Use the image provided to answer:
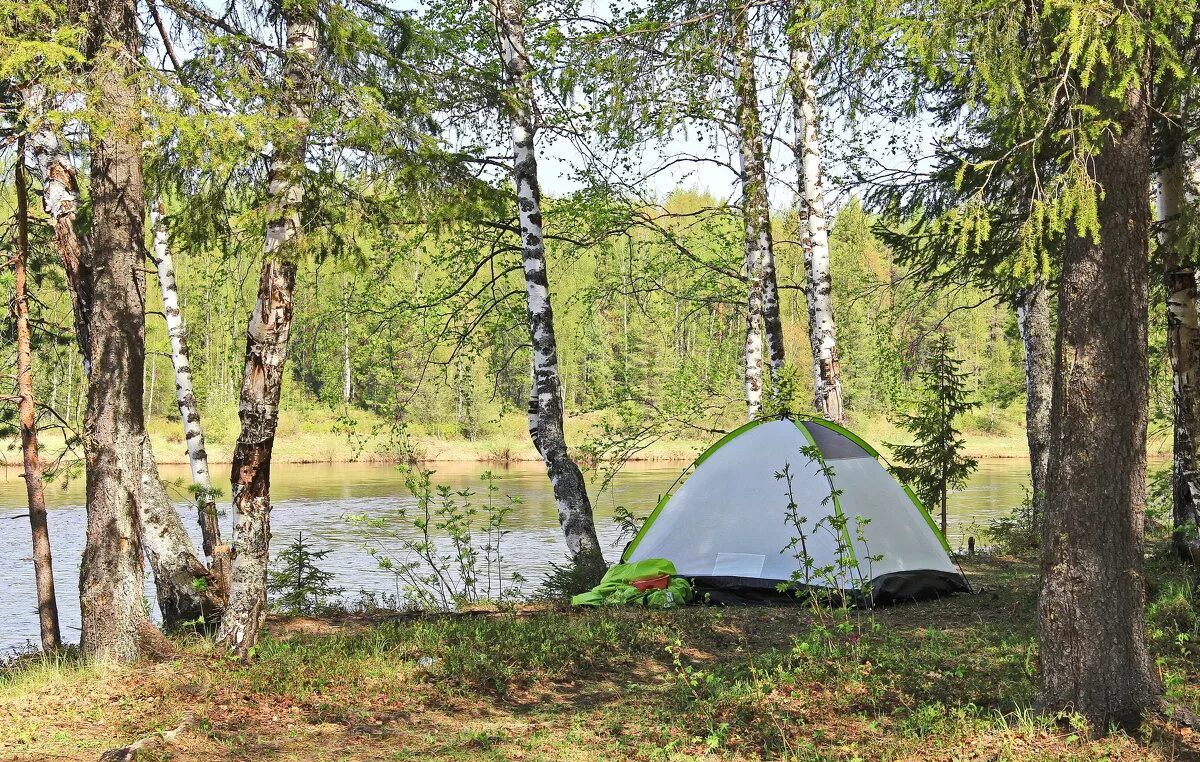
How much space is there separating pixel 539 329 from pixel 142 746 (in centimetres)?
562

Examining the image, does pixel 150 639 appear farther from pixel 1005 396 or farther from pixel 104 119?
pixel 1005 396

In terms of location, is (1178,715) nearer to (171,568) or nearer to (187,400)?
(171,568)

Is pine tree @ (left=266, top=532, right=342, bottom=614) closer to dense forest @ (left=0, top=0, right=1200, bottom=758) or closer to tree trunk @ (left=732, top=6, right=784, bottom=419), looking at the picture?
dense forest @ (left=0, top=0, right=1200, bottom=758)

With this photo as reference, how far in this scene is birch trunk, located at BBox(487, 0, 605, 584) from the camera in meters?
9.45

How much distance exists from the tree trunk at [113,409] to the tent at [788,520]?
4279 mm

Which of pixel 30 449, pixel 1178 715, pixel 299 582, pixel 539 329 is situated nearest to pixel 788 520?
pixel 539 329

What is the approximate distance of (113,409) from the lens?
632 cm

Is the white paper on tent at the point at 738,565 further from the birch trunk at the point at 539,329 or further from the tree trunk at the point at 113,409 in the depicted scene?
the tree trunk at the point at 113,409

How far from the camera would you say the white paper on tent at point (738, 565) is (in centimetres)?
823

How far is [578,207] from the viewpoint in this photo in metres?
11.2

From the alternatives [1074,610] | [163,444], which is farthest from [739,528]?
[163,444]

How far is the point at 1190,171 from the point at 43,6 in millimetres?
8102

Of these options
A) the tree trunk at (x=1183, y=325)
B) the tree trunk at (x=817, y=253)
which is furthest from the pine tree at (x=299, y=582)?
the tree trunk at (x=1183, y=325)

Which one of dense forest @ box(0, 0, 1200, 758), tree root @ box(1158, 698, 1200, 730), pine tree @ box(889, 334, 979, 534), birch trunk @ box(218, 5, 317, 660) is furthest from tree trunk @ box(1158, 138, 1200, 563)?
birch trunk @ box(218, 5, 317, 660)
